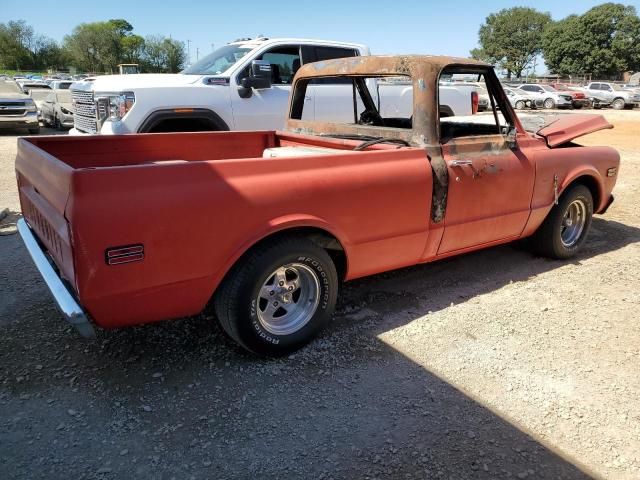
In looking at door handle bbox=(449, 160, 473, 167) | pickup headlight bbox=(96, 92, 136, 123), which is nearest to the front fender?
door handle bbox=(449, 160, 473, 167)

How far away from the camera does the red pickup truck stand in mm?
2525

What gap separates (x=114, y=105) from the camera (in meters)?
6.30

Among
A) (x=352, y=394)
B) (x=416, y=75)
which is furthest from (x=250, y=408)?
(x=416, y=75)

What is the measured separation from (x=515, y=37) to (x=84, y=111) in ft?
284

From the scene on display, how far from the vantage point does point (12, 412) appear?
2.68 meters

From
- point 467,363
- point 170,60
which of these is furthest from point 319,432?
point 170,60

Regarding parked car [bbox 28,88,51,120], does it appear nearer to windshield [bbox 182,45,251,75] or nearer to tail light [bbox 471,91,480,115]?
windshield [bbox 182,45,251,75]

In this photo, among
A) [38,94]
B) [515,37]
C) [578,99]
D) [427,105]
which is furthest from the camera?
[515,37]

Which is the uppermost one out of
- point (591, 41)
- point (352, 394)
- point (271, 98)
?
point (591, 41)

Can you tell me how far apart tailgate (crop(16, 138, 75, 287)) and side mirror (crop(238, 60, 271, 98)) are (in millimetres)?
3500

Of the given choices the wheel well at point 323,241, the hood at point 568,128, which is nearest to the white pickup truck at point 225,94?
the hood at point 568,128

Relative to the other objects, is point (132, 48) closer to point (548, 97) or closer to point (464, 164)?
point (548, 97)

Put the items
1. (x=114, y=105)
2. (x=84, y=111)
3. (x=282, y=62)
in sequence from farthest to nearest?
(x=282, y=62) → (x=84, y=111) → (x=114, y=105)

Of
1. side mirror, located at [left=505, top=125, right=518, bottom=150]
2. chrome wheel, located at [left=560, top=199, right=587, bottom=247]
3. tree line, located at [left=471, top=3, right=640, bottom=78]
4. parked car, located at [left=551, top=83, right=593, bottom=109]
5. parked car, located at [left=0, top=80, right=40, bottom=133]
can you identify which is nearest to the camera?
side mirror, located at [left=505, top=125, right=518, bottom=150]
